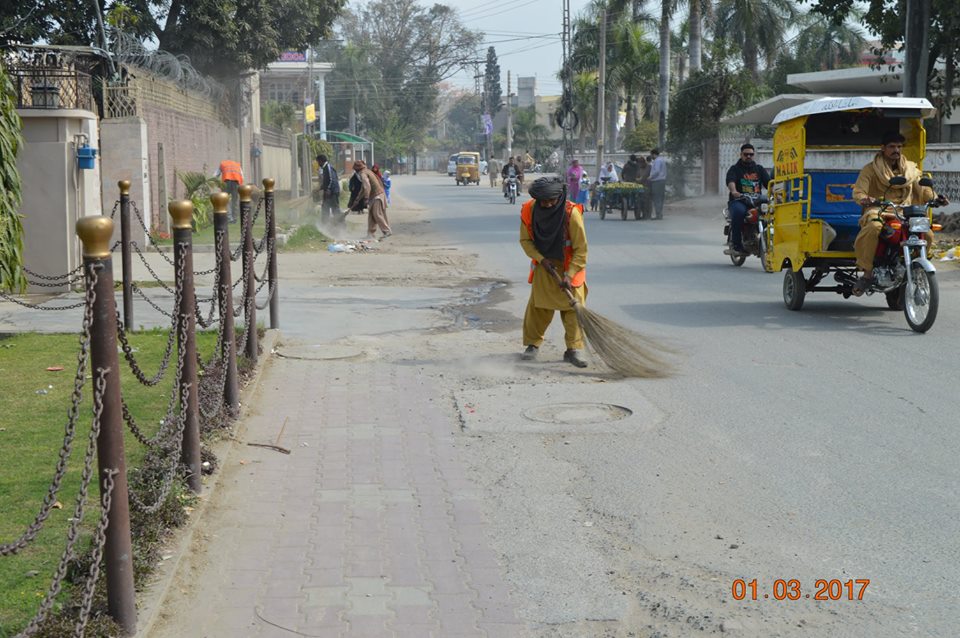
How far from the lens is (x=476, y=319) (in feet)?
41.0

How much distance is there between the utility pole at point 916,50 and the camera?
22906 mm

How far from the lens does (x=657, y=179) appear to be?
29.7 m

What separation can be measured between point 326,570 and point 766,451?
2.95 meters

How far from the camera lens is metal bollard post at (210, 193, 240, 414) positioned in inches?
280

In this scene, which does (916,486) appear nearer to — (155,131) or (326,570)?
(326,570)

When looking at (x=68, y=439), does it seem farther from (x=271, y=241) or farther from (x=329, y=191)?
(x=329, y=191)

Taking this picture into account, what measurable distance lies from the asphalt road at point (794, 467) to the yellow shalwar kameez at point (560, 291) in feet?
2.86

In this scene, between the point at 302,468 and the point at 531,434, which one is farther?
the point at 531,434

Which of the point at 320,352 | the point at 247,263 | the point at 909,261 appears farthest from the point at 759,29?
the point at 247,263

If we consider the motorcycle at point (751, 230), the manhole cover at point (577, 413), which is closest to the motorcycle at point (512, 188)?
the motorcycle at point (751, 230)

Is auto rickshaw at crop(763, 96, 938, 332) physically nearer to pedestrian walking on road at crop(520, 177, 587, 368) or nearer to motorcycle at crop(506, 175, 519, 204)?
pedestrian walking on road at crop(520, 177, 587, 368)

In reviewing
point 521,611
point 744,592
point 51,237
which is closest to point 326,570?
point 521,611
